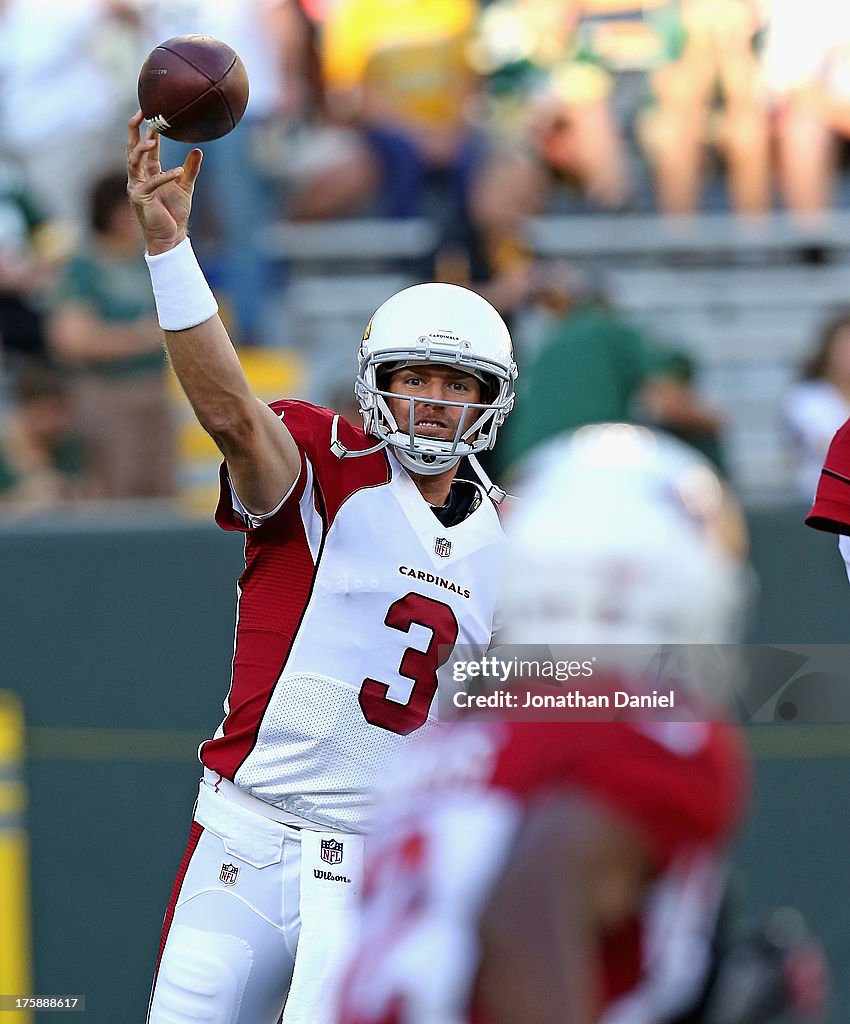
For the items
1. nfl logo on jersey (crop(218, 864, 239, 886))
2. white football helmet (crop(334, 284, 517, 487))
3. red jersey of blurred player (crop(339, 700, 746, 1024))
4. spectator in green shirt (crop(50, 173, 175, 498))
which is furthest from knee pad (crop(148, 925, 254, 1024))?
spectator in green shirt (crop(50, 173, 175, 498))

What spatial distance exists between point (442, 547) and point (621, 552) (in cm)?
155

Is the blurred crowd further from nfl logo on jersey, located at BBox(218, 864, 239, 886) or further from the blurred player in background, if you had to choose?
nfl logo on jersey, located at BBox(218, 864, 239, 886)

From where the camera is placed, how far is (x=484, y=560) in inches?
137

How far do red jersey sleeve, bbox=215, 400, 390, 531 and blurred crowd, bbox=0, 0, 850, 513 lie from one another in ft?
6.73

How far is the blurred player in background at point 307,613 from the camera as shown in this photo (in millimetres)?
3246

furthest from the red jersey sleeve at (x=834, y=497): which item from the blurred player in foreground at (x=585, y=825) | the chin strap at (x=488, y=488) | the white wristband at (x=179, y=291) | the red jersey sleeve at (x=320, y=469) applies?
the blurred player in foreground at (x=585, y=825)

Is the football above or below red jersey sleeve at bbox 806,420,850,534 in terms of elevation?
above

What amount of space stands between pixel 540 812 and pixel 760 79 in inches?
240

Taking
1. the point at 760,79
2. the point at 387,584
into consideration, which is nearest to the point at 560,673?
the point at 387,584

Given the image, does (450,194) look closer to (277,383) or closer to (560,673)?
(277,383)

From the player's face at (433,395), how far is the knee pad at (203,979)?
3.48ft

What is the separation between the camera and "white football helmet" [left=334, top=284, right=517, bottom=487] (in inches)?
135

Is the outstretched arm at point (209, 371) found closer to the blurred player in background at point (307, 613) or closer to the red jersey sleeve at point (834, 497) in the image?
the blurred player in background at point (307, 613)

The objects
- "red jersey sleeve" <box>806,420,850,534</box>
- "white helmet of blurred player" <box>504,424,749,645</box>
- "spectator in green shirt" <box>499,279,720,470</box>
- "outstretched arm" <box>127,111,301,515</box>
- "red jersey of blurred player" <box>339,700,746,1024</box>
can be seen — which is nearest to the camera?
"red jersey of blurred player" <box>339,700,746,1024</box>
